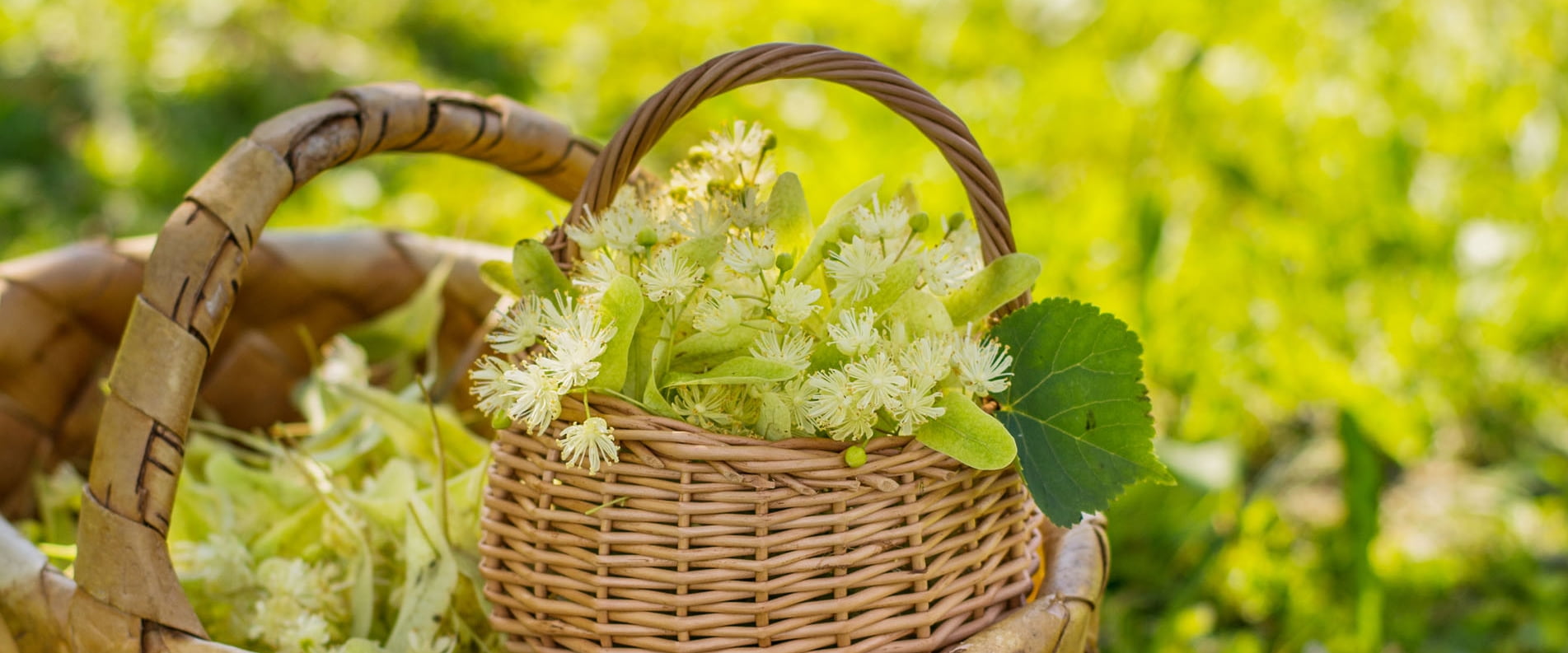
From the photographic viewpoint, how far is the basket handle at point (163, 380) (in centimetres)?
58

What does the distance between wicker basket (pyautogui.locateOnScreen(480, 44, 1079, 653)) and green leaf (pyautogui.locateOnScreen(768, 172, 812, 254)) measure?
61mm

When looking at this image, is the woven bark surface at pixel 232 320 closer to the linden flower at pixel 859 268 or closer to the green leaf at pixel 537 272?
the green leaf at pixel 537 272

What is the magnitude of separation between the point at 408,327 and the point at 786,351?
0.60m

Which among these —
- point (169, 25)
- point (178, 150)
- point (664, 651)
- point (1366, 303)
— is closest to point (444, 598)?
point (664, 651)

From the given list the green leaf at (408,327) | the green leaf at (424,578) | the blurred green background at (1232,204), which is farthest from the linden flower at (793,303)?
the blurred green background at (1232,204)

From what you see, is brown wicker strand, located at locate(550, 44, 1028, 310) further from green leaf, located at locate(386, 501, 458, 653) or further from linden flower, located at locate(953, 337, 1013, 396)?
green leaf, located at locate(386, 501, 458, 653)

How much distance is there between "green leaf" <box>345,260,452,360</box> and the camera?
3.27 feet

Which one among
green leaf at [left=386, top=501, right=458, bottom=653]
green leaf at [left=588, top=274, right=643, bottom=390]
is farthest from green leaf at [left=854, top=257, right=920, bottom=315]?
green leaf at [left=386, top=501, right=458, bottom=653]

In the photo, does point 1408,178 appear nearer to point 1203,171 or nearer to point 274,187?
point 1203,171

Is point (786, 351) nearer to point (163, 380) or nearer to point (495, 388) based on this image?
point (495, 388)

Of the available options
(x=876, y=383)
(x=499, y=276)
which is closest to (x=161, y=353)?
(x=499, y=276)

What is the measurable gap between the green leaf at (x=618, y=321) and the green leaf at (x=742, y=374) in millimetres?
30

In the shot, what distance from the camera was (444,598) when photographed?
690 mm

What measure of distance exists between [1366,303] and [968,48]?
789mm
